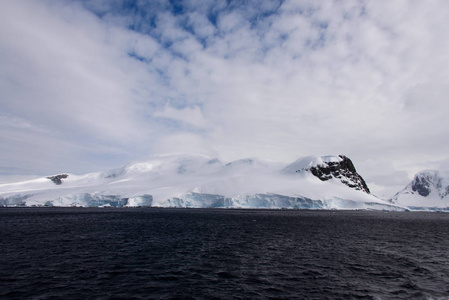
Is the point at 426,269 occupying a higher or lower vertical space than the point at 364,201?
lower

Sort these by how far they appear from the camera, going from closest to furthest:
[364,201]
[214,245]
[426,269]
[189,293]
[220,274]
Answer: [189,293]
[220,274]
[426,269]
[214,245]
[364,201]

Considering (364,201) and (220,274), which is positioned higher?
(364,201)

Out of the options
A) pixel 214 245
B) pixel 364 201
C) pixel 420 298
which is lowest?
pixel 420 298

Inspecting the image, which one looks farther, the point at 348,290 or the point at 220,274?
the point at 220,274

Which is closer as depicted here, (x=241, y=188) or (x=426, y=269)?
(x=426, y=269)

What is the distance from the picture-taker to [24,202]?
184 meters

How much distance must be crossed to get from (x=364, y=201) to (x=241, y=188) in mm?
69831

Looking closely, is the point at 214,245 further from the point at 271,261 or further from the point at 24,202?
the point at 24,202

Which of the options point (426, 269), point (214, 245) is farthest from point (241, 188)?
point (426, 269)

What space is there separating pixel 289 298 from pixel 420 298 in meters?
8.76

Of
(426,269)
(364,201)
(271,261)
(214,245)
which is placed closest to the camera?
(426,269)

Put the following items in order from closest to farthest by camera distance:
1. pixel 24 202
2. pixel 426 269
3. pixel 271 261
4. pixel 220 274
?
pixel 220 274 < pixel 426 269 < pixel 271 261 < pixel 24 202

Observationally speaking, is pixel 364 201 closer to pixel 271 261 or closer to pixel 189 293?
pixel 271 261

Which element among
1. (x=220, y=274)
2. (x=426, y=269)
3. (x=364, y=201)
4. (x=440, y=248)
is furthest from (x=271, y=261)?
(x=364, y=201)
